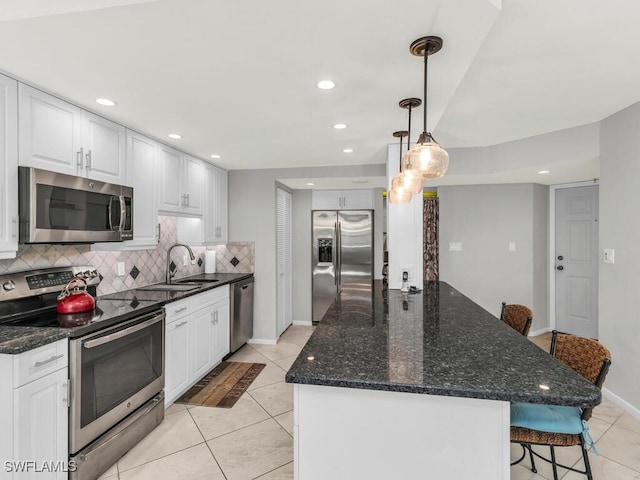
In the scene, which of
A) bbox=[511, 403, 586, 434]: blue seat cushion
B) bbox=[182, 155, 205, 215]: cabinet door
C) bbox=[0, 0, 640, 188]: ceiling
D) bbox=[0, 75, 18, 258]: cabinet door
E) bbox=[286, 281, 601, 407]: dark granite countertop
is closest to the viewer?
bbox=[286, 281, 601, 407]: dark granite countertop

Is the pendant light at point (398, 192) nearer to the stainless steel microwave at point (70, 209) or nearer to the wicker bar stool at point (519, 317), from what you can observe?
the wicker bar stool at point (519, 317)

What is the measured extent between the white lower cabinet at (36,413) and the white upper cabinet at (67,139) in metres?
1.10

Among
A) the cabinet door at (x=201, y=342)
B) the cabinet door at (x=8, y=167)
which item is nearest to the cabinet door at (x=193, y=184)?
the cabinet door at (x=201, y=342)

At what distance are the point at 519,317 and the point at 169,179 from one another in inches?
125

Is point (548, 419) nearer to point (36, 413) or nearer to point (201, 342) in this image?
point (36, 413)

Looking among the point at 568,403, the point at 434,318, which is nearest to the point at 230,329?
the point at 434,318

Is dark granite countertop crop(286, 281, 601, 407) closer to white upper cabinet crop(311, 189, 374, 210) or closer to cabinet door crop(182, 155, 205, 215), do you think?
cabinet door crop(182, 155, 205, 215)

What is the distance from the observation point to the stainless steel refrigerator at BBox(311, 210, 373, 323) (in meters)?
5.07

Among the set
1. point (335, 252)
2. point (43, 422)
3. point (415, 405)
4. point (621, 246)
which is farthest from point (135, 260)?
point (621, 246)

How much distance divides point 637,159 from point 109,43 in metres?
3.52

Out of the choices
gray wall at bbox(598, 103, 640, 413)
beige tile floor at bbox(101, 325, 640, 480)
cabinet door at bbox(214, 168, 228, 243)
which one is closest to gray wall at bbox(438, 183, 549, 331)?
gray wall at bbox(598, 103, 640, 413)

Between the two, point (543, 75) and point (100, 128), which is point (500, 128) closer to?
point (543, 75)

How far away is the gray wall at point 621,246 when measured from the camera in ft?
8.48

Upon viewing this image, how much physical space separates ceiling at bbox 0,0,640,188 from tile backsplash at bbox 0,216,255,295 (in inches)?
41.1
